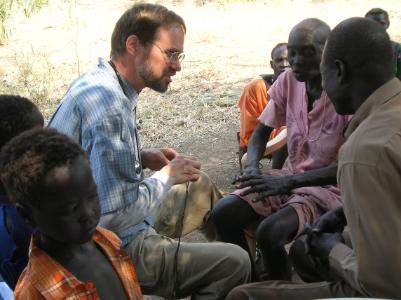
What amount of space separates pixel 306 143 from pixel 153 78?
93cm

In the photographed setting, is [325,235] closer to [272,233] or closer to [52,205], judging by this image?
[272,233]

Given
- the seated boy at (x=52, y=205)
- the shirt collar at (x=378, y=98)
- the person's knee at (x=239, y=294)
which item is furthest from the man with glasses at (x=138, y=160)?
the shirt collar at (x=378, y=98)

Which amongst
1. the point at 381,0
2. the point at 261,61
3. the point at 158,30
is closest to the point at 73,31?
the point at 261,61

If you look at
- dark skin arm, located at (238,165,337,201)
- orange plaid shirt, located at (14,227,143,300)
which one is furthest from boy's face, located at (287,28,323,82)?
orange plaid shirt, located at (14,227,143,300)

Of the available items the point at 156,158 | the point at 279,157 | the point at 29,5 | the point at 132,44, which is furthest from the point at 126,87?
the point at 29,5

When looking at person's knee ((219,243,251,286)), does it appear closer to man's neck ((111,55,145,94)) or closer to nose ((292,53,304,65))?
man's neck ((111,55,145,94))

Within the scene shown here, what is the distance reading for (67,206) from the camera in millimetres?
1776

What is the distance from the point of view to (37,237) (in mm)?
1864

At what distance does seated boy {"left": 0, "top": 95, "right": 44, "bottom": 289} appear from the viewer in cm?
200

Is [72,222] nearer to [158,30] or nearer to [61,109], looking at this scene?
[61,109]

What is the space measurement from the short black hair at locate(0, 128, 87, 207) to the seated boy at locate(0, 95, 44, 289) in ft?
0.74

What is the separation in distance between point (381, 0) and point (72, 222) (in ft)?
34.6

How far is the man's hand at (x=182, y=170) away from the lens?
260 centimetres

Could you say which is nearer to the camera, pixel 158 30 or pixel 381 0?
pixel 158 30
